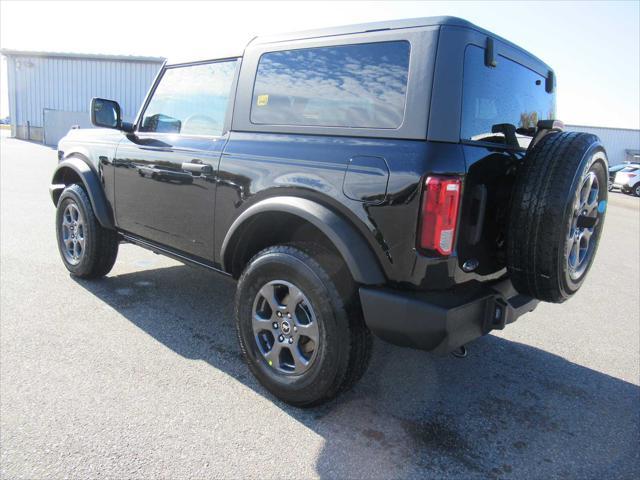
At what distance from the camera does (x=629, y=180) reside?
2342cm

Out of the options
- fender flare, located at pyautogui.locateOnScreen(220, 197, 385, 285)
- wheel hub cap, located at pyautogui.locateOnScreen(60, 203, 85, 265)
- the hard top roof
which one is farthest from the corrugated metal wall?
fender flare, located at pyautogui.locateOnScreen(220, 197, 385, 285)

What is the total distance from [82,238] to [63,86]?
30553 mm

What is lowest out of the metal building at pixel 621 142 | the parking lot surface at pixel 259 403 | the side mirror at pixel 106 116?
the parking lot surface at pixel 259 403

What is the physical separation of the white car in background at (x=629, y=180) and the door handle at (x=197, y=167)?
25.4 m

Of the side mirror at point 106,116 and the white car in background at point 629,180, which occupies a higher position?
the side mirror at point 106,116

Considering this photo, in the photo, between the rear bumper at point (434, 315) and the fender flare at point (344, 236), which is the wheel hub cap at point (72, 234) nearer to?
the fender flare at point (344, 236)

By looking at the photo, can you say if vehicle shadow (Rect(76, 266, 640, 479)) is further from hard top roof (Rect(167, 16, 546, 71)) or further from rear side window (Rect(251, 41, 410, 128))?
hard top roof (Rect(167, 16, 546, 71))

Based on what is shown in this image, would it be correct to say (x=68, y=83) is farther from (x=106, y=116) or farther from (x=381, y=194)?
(x=381, y=194)

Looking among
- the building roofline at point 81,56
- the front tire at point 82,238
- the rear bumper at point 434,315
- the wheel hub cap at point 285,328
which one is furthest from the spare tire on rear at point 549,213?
the building roofline at point 81,56

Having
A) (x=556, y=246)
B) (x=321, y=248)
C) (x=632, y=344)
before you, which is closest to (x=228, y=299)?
(x=321, y=248)

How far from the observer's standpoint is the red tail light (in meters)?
2.13

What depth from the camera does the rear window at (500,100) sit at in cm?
232

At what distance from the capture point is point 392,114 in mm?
2352

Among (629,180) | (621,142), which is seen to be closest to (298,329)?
(629,180)
